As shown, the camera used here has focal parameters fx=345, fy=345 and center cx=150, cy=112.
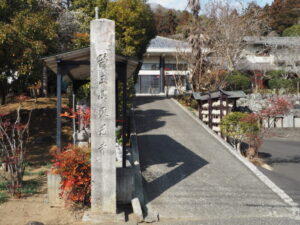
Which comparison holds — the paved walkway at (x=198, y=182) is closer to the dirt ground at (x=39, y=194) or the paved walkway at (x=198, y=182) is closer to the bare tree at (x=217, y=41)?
the dirt ground at (x=39, y=194)

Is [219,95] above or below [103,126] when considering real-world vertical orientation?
above

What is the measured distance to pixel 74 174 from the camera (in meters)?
7.02

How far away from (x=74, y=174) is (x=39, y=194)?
169 centimetres

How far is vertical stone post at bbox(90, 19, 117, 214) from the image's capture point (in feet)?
22.3

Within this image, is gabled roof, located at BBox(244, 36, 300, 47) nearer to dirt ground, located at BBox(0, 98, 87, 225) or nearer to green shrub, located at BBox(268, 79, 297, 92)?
green shrub, located at BBox(268, 79, 297, 92)

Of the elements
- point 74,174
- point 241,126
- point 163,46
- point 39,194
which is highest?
point 163,46

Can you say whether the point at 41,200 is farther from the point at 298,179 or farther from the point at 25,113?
the point at 25,113

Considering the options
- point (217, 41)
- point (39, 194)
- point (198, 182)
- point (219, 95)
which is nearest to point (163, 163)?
point (198, 182)

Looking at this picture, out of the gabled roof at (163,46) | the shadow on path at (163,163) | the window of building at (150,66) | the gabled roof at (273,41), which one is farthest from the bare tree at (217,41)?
the shadow on path at (163,163)

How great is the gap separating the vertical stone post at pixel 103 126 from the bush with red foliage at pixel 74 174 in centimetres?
40

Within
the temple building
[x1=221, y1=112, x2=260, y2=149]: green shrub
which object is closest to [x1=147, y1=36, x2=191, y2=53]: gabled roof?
the temple building

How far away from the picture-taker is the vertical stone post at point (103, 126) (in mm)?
6801

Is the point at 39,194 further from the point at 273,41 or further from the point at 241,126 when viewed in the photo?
the point at 273,41

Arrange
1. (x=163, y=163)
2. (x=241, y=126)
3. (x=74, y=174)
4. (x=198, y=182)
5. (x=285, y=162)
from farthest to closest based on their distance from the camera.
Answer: (x=285, y=162) → (x=241, y=126) → (x=163, y=163) → (x=198, y=182) → (x=74, y=174)
